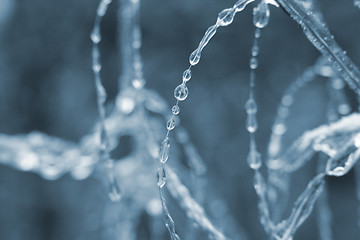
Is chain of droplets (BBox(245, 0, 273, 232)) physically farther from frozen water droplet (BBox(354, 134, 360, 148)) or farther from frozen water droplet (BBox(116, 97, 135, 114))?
frozen water droplet (BBox(116, 97, 135, 114))

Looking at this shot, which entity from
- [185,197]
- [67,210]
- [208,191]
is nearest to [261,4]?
[185,197]

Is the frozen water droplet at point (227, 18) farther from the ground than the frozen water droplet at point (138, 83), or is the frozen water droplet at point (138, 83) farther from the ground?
the frozen water droplet at point (138, 83)

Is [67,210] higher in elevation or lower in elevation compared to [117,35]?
lower

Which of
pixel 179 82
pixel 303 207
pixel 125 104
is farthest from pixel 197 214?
pixel 179 82

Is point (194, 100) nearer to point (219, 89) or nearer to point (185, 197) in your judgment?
point (219, 89)

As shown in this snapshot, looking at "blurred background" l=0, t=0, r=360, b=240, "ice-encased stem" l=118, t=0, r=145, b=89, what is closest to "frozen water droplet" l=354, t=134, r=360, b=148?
"ice-encased stem" l=118, t=0, r=145, b=89

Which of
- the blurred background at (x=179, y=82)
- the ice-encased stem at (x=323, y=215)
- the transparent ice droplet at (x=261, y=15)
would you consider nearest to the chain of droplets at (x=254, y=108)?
the transparent ice droplet at (x=261, y=15)

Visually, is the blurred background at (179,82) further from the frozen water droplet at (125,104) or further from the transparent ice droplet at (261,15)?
the transparent ice droplet at (261,15)
